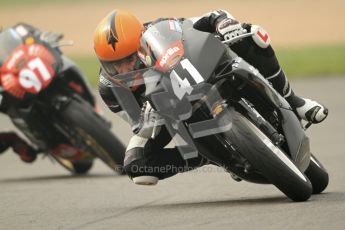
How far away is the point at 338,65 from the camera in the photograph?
2238cm

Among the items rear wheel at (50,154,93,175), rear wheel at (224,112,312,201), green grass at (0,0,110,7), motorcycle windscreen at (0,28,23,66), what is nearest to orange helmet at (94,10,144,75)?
rear wheel at (224,112,312,201)

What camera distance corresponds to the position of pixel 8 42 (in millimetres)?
11938

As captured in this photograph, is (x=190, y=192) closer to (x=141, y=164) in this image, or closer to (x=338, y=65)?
(x=141, y=164)

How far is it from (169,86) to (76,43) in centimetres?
2473

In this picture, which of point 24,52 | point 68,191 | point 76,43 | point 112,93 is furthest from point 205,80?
point 76,43

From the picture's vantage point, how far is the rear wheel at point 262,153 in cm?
731

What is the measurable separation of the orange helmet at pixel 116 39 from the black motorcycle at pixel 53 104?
356cm

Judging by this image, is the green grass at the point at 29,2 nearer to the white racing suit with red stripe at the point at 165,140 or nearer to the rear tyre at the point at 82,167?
the rear tyre at the point at 82,167

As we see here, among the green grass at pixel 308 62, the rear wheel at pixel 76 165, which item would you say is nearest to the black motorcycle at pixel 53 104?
the rear wheel at pixel 76 165

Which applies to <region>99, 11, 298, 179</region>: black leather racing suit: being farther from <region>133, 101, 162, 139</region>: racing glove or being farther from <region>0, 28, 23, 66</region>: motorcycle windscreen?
<region>0, 28, 23, 66</region>: motorcycle windscreen

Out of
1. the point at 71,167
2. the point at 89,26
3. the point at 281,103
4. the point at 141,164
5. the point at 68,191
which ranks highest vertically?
the point at 281,103

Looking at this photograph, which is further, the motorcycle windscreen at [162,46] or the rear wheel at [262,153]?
the motorcycle windscreen at [162,46]

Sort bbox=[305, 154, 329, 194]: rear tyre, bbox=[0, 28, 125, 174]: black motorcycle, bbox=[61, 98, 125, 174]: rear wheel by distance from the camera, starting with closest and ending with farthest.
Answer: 1. bbox=[305, 154, 329, 194]: rear tyre
2. bbox=[61, 98, 125, 174]: rear wheel
3. bbox=[0, 28, 125, 174]: black motorcycle

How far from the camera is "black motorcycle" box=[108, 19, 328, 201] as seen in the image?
7.36 metres
